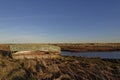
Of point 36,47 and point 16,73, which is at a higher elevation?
point 36,47

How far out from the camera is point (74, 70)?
9.81m

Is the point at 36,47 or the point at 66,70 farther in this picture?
the point at 36,47

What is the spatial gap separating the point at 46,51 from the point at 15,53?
2088 millimetres

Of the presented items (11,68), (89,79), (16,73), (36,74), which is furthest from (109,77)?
(11,68)

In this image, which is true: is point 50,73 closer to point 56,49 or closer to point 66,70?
point 66,70

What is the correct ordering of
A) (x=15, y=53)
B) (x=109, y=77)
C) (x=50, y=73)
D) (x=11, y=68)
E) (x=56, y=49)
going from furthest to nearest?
(x=56, y=49) → (x=15, y=53) → (x=11, y=68) → (x=50, y=73) → (x=109, y=77)

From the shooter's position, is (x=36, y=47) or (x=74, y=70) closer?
(x=74, y=70)

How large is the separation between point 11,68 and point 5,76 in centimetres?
166

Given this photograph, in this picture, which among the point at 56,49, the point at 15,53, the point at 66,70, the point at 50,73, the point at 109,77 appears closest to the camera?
the point at 109,77

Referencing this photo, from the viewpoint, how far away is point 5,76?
10.1 m

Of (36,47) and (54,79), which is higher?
(36,47)

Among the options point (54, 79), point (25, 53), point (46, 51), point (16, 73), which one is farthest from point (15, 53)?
point (54, 79)

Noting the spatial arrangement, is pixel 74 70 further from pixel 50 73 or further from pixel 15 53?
pixel 15 53

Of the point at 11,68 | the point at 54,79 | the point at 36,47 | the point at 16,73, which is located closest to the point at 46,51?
the point at 36,47
